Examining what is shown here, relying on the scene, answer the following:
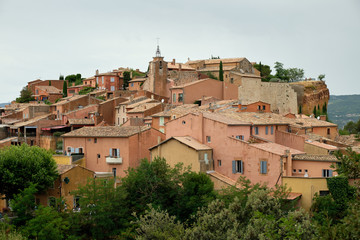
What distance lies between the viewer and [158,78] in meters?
60.1

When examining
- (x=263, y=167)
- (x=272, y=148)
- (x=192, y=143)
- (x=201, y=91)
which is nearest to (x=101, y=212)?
(x=192, y=143)

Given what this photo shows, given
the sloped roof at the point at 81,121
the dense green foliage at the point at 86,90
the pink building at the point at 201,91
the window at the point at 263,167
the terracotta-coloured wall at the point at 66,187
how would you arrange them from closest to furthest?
the window at the point at 263,167
the terracotta-coloured wall at the point at 66,187
the sloped roof at the point at 81,121
the pink building at the point at 201,91
the dense green foliage at the point at 86,90

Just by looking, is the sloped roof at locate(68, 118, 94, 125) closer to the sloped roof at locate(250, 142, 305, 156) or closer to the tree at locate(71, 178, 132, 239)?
the tree at locate(71, 178, 132, 239)

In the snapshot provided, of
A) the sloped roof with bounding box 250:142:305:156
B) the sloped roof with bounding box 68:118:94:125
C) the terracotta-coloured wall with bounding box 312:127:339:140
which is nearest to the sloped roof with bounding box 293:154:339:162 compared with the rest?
the sloped roof with bounding box 250:142:305:156

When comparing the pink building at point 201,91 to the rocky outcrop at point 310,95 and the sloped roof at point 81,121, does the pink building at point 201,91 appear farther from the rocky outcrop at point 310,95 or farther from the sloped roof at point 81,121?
the rocky outcrop at point 310,95

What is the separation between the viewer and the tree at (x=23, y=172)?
32.0 m

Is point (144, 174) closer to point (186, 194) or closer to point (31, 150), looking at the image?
point (186, 194)

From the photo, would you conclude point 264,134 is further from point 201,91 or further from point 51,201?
point 201,91

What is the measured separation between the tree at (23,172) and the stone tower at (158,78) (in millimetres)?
27520

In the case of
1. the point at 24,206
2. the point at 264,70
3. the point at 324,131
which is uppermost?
the point at 264,70

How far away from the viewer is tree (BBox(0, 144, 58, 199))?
32000 millimetres

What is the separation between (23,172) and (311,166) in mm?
19320

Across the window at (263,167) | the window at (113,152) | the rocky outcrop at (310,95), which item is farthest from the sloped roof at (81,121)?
the rocky outcrop at (310,95)

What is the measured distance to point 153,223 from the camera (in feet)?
85.6
